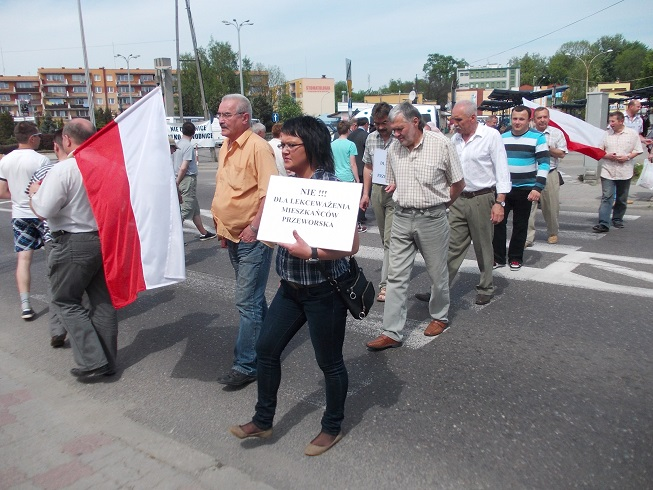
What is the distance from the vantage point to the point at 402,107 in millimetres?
4449

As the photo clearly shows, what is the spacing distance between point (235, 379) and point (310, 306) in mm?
1289

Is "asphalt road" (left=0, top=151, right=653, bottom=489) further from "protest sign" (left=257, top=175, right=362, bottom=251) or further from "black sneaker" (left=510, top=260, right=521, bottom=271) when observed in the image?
"protest sign" (left=257, top=175, right=362, bottom=251)

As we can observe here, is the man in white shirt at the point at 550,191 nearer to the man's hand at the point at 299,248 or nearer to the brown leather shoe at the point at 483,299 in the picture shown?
the brown leather shoe at the point at 483,299

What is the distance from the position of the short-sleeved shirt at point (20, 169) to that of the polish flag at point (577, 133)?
6479mm

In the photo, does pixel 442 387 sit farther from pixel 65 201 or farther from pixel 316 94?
pixel 316 94

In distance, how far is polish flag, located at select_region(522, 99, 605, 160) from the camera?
328 inches

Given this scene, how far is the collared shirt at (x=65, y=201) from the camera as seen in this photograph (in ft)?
12.9

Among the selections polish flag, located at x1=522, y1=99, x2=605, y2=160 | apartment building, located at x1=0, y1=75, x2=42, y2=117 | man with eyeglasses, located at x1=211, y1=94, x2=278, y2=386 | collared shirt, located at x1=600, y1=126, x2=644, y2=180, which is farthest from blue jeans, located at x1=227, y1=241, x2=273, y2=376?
apartment building, located at x1=0, y1=75, x2=42, y2=117

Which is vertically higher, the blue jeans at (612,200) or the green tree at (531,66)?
the green tree at (531,66)

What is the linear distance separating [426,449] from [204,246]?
6.56 metres

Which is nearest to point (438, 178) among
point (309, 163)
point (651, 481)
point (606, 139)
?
point (309, 163)

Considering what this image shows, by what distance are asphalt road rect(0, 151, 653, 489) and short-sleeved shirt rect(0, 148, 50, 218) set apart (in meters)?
1.29

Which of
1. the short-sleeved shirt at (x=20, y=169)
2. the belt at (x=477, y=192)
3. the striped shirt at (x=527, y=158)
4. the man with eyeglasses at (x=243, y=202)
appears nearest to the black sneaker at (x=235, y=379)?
the man with eyeglasses at (x=243, y=202)

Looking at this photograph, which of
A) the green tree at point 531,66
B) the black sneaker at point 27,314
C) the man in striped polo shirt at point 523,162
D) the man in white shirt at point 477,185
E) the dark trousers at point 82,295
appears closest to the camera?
the dark trousers at point 82,295
